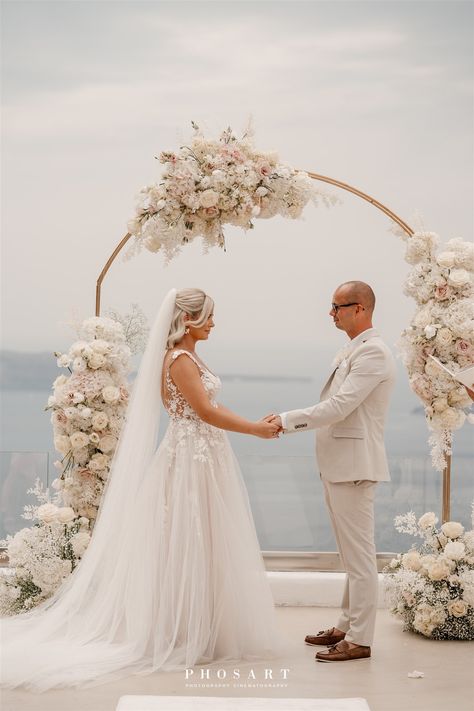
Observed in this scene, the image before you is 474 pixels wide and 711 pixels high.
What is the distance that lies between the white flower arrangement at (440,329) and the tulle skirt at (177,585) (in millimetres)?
1441

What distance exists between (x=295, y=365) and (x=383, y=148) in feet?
6.94

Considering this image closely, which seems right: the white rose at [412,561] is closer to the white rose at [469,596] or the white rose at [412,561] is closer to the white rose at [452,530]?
the white rose at [452,530]

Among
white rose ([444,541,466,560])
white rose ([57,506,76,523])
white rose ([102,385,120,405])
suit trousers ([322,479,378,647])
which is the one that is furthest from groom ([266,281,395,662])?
white rose ([57,506,76,523])

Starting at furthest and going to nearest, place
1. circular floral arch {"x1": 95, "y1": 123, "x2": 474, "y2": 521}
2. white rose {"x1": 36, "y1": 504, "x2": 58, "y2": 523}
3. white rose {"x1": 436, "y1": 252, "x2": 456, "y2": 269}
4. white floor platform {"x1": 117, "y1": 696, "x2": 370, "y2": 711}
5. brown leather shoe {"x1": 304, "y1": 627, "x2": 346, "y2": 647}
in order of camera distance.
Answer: white rose {"x1": 36, "y1": 504, "x2": 58, "y2": 523} → white rose {"x1": 436, "y1": 252, "x2": 456, "y2": 269} → circular floral arch {"x1": 95, "y1": 123, "x2": 474, "y2": 521} → brown leather shoe {"x1": 304, "y1": 627, "x2": 346, "y2": 647} → white floor platform {"x1": 117, "y1": 696, "x2": 370, "y2": 711}

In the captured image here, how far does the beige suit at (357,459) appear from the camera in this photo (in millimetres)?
5375

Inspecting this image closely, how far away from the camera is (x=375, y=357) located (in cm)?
544

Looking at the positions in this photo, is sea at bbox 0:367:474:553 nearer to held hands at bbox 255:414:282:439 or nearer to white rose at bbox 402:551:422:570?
white rose at bbox 402:551:422:570

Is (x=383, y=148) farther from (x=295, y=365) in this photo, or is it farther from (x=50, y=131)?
(x=50, y=131)


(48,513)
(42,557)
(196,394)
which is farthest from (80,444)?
(196,394)

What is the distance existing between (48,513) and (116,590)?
3.25 ft

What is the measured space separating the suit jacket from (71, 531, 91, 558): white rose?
1531 mm

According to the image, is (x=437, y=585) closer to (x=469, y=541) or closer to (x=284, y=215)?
(x=469, y=541)

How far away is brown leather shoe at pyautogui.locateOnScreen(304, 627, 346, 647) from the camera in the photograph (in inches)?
223

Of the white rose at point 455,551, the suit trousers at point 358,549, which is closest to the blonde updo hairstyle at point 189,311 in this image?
the suit trousers at point 358,549
